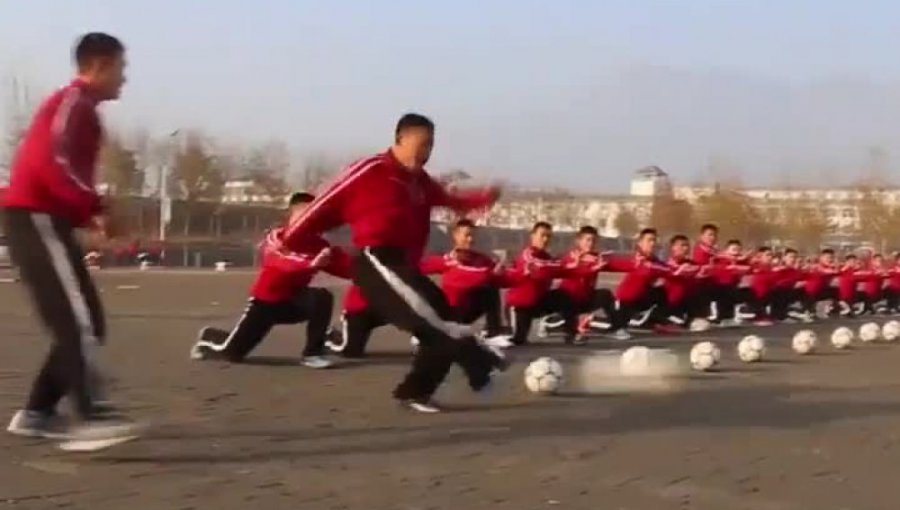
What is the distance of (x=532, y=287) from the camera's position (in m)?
16.8

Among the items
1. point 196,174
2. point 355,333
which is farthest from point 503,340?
point 196,174

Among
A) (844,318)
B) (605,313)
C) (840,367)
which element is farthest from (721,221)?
(840,367)

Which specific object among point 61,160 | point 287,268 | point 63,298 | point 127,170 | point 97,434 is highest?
point 61,160

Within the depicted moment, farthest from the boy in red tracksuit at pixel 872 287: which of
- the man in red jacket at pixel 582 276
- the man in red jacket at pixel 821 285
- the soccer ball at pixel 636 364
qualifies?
the soccer ball at pixel 636 364

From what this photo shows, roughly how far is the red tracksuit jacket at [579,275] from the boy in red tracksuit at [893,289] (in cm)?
1512

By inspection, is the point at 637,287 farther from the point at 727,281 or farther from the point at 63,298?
the point at 63,298

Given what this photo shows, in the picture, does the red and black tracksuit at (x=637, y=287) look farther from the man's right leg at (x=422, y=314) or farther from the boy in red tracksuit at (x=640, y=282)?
the man's right leg at (x=422, y=314)

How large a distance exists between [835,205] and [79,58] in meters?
67.0

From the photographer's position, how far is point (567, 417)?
362 inches

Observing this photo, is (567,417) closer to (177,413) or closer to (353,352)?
(177,413)

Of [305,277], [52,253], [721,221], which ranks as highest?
[52,253]

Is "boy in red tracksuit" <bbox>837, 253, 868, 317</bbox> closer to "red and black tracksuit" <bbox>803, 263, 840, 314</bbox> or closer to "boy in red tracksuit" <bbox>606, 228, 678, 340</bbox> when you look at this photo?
"red and black tracksuit" <bbox>803, 263, 840, 314</bbox>

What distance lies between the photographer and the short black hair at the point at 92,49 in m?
7.04

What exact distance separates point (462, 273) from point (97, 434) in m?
8.96
